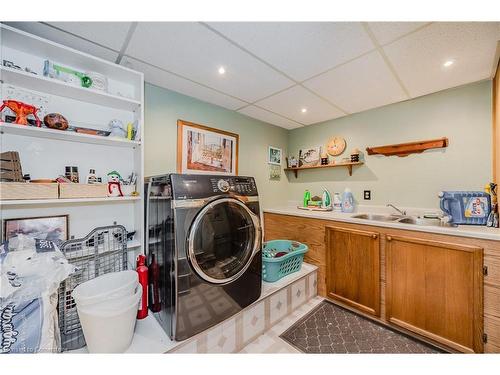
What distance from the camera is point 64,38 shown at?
1293 mm

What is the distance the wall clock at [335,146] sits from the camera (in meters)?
2.69

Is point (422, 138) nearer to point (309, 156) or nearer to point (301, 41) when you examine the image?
point (309, 156)

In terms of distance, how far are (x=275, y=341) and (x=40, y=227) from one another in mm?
1851

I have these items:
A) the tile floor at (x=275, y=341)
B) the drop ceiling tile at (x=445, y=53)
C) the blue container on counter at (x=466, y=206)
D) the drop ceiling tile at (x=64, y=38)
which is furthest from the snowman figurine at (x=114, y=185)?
the blue container on counter at (x=466, y=206)

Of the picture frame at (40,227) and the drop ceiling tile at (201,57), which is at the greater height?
the drop ceiling tile at (201,57)

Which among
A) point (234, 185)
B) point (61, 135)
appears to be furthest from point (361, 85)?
point (61, 135)

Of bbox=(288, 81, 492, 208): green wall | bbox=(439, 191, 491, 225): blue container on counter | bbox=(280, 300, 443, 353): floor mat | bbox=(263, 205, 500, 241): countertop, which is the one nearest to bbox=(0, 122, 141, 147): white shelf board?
bbox=(263, 205, 500, 241): countertop

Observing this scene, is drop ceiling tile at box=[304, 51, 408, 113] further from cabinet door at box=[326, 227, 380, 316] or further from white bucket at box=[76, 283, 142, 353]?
white bucket at box=[76, 283, 142, 353]

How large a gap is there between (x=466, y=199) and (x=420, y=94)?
1101 mm

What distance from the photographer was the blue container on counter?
1.69 metres

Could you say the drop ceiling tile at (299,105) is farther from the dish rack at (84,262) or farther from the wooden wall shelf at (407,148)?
the dish rack at (84,262)

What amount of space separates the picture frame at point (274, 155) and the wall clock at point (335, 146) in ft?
2.36

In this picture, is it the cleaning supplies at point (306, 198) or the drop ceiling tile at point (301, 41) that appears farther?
the cleaning supplies at point (306, 198)

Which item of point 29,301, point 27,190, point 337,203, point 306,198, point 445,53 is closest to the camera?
point 29,301
